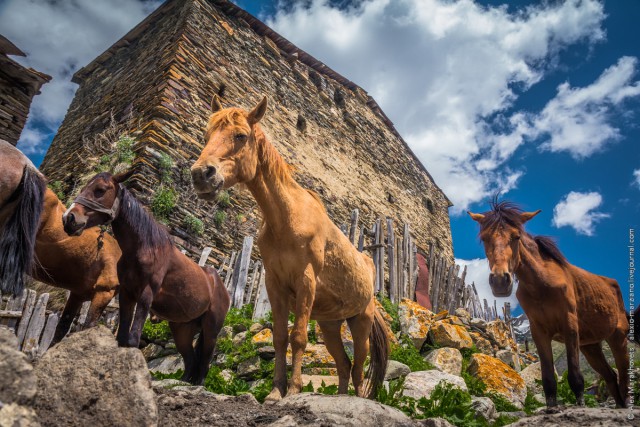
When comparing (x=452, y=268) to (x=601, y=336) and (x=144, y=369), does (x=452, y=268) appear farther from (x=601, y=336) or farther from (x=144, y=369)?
(x=144, y=369)

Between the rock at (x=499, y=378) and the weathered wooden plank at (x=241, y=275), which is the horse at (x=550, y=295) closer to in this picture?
the rock at (x=499, y=378)

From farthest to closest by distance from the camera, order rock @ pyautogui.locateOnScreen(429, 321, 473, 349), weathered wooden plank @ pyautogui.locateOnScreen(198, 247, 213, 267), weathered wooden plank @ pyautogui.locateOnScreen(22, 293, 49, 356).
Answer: weathered wooden plank @ pyautogui.locateOnScreen(198, 247, 213, 267), rock @ pyautogui.locateOnScreen(429, 321, 473, 349), weathered wooden plank @ pyautogui.locateOnScreen(22, 293, 49, 356)

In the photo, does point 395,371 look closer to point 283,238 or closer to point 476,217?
point 476,217

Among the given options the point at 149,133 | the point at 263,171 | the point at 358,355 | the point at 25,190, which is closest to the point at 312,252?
the point at 263,171

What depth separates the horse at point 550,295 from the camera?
11.5 ft

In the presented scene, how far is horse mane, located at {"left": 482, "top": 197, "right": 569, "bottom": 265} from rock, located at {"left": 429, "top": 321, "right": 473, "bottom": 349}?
2.80m

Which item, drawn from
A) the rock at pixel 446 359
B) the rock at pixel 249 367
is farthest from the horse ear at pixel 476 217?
the rock at pixel 249 367

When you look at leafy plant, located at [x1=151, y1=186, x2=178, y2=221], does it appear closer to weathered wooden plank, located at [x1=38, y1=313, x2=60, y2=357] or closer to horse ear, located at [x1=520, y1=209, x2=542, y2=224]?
weathered wooden plank, located at [x1=38, y1=313, x2=60, y2=357]

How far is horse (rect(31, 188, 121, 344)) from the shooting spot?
12.7 ft

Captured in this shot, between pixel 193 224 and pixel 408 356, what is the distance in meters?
4.45

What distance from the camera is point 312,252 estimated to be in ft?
9.66

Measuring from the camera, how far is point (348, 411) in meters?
2.24

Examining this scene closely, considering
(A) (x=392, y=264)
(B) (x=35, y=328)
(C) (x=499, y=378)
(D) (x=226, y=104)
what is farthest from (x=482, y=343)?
(D) (x=226, y=104)

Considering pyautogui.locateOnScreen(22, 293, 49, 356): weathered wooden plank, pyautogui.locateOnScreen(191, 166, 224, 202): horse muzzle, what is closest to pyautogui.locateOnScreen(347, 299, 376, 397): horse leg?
pyautogui.locateOnScreen(191, 166, 224, 202): horse muzzle
